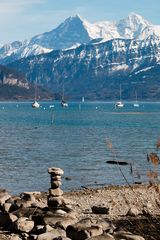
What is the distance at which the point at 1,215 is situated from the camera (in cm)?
1945

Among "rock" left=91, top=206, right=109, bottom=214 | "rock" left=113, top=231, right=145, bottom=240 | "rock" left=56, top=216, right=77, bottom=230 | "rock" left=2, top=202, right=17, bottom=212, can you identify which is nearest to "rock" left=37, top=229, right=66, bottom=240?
"rock" left=56, top=216, right=77, bottom=230

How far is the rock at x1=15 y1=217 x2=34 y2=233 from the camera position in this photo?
17695mm

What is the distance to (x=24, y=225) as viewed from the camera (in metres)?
17.8

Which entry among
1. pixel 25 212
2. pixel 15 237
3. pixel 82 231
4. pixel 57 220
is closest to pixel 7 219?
pixel 25 212

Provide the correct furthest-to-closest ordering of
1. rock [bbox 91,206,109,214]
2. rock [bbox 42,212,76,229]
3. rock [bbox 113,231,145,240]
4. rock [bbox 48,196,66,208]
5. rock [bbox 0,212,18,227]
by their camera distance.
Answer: rock [bbox 91,206,109,214]
rock [bbox 48,196,66,208]
rock [bbox 0,212,18,227]
rock [bbox 42,212,76,229]
rock [bbox 113,231,145,240]

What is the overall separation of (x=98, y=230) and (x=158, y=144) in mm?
7246

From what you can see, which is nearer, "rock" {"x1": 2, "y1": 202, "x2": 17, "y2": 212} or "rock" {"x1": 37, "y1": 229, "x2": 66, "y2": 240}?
"rock" {"x1": 37, "y1": 229, "x2": 66, "y2": 240}

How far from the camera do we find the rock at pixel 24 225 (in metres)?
17.7

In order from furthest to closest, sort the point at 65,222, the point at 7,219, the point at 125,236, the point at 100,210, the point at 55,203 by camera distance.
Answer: the point at 100,210
the point at 55,203
the point at 7,219
the point at 65,222
the point at 125,236

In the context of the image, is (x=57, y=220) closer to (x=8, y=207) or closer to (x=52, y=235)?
(x=52, y=235)

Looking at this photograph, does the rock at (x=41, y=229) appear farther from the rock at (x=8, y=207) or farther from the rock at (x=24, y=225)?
the rock at (x=8, y=207)

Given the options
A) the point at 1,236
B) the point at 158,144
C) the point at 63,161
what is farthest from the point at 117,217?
the point at 63,161

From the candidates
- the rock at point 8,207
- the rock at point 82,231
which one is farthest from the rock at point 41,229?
the rock at point 8,207

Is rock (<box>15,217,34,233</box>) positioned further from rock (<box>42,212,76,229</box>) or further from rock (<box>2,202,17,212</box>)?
rock (<box>2,202,17,212</box>)
